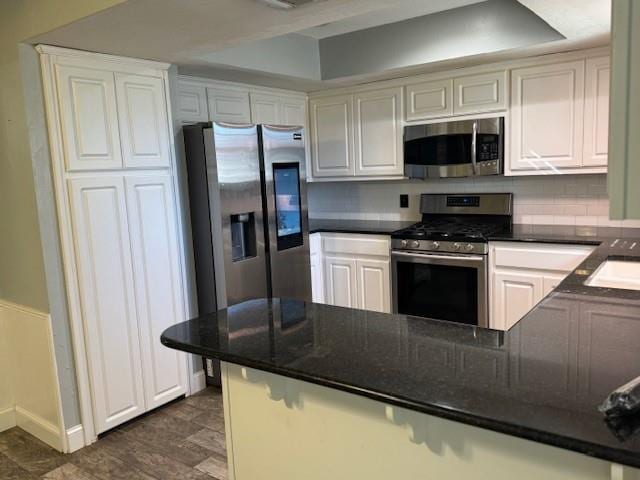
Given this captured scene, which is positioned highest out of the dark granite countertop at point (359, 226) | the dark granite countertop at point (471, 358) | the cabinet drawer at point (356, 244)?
the dark granite countertop at point (359, 226)

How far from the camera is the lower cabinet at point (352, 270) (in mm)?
3978

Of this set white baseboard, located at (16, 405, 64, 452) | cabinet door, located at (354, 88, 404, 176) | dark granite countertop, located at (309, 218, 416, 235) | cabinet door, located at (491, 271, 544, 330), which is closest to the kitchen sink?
cabinet door, located at (491, 271, 544, 330)

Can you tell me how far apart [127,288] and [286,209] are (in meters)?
1.23

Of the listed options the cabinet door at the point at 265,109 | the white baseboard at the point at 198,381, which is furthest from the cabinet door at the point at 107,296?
the cabinet door at the point at 265,109

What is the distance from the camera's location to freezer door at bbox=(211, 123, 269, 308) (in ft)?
10.3

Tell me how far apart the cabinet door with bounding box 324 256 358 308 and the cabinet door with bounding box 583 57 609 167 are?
188cm

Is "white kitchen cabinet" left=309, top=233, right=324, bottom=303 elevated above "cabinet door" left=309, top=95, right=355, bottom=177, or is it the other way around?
"cabinet door" left=309, top=95, right=355, bottom=177

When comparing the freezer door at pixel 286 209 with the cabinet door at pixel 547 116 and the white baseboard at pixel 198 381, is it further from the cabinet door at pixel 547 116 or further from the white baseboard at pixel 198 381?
the cabinet door at pixel 547 116

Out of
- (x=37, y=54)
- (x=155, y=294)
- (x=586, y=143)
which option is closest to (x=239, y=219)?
(x=155, y=294)

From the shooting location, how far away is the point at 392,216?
178 inches

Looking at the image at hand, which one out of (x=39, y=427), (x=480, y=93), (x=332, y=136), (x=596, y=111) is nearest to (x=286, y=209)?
(x=332, y=136)

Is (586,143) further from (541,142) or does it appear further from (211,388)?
(211,388)

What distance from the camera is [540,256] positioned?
325 centimetres

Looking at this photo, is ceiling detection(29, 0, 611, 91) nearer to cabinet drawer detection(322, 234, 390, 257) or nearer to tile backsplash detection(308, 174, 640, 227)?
tile backsplash detection(308, 174, 640, 227)
